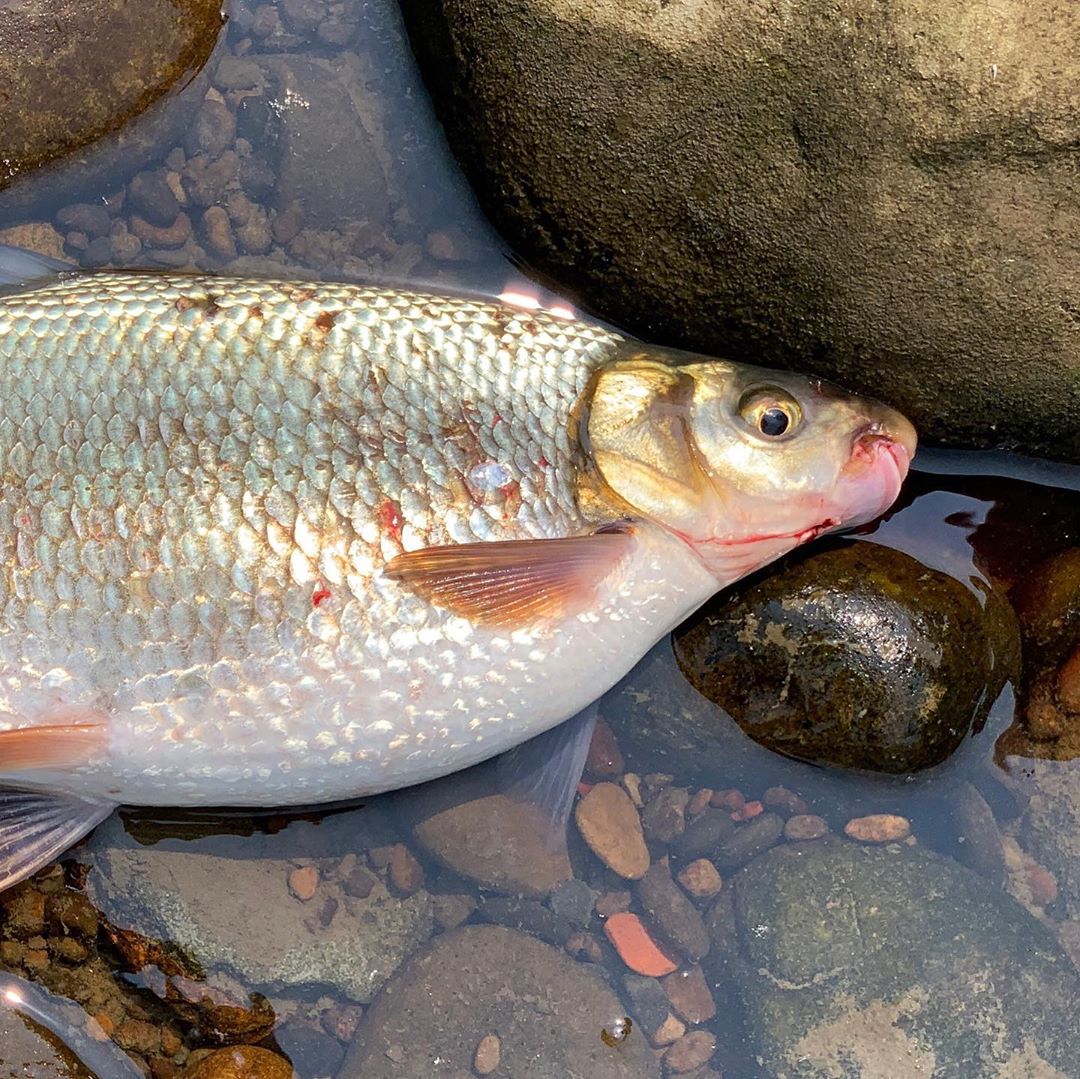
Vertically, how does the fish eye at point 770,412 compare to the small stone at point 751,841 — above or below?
above

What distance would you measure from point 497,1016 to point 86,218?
249cm

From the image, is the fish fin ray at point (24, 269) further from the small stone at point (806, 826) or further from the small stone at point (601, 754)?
the small stone at point (806, 826)

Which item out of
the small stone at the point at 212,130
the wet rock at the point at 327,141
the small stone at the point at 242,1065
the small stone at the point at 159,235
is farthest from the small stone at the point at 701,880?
the small stone at the point at 212,130

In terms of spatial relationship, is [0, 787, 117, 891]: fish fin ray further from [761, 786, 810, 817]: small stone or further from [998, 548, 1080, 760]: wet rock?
[998, 548, 1080, 760]: wet rock

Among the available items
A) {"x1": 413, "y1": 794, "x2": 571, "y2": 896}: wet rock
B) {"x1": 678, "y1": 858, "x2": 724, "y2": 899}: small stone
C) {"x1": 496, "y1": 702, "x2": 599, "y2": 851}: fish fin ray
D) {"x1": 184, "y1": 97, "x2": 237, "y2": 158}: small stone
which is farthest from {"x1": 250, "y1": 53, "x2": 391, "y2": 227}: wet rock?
{"x1": 678, "y1": 858, "x2": 724, "y2": 899}: small stone

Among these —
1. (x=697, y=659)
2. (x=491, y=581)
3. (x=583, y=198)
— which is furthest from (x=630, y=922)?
(x=583, y=198)

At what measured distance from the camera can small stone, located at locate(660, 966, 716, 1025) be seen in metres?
2.97

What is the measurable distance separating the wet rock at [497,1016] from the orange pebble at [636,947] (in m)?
0.11

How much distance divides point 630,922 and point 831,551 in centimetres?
117

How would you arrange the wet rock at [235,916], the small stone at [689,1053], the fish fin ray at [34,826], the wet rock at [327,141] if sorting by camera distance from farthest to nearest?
the wet rock at [327,141] < the small stone at [689,1053] < the wet rock at [235,916] < the fish fin ray at [34,826]

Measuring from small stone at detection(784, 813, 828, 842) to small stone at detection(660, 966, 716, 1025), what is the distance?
1.52ft

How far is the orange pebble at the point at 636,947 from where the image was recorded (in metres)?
2.99

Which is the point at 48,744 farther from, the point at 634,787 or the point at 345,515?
the point at 634,787

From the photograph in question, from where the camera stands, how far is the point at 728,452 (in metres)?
2.46
